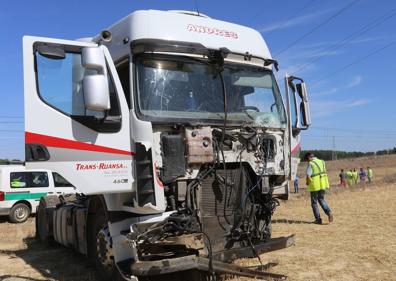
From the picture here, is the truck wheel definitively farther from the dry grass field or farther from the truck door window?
the truck door window

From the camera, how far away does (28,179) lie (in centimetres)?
1702

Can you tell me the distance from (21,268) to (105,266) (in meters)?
2.49

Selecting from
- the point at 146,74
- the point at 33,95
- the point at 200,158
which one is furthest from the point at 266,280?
the point at 33,95

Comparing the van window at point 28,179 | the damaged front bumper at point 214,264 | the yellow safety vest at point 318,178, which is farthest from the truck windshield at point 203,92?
the van window at point 28,179

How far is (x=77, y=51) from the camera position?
555 cm

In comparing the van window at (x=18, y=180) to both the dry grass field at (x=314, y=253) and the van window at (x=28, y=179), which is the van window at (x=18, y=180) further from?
the dry grass field at (x=314, y=253)

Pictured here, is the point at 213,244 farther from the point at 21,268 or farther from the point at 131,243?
the point at 21,268

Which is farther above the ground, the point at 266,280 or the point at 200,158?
the point at 200,158

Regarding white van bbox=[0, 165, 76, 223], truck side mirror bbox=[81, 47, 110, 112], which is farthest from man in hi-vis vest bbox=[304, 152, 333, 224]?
white van bbox=[0, 165, 76, 223]

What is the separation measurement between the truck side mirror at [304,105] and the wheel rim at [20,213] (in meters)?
12.4

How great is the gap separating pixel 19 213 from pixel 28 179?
1.23 meters

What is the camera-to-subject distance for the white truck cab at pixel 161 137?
540 centimetres

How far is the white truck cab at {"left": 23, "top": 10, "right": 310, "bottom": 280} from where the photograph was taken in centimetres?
540

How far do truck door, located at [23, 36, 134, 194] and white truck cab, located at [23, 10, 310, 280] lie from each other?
0.01m
